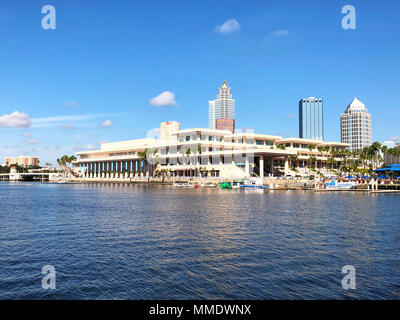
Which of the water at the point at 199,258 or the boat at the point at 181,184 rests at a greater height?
the boat at the point at 181,184

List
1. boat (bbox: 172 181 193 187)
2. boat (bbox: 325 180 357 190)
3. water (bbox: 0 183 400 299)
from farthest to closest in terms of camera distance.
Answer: boat (bbox: 172 181 193 187)
boat (bbox: 325 180 357 190)
water (bbox: 0 183 400 299)

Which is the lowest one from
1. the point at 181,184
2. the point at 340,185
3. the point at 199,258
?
the point at 199,258

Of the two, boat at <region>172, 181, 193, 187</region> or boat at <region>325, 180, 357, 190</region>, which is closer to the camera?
boat at <region>325, 180, 357, 190</region>

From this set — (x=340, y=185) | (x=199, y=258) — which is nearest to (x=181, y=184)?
(x=340, y=185)

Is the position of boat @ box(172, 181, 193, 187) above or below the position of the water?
above

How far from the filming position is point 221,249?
Answer: 90.5 feet

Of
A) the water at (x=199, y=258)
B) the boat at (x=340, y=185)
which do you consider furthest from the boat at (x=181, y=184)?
the water at (x=199, y=258)

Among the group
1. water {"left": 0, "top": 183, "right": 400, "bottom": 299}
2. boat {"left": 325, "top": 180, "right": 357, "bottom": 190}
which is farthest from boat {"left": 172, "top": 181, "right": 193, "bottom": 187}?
water {"left": 0, "top": 183, "right": 400, "bottom": 299}

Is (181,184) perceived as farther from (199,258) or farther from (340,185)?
(199,258)

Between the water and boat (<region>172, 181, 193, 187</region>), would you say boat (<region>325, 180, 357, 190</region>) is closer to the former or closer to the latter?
boat (<region>172, 181, 193, 187</region>)

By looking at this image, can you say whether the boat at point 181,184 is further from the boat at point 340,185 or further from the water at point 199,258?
the water at point 199,258

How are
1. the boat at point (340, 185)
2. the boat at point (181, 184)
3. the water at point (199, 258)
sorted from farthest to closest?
the boat at point (181, 184) < the boat at point (340, 185) < the water at point (199, 258)

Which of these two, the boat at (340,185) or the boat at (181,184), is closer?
the boat at (340,185)
